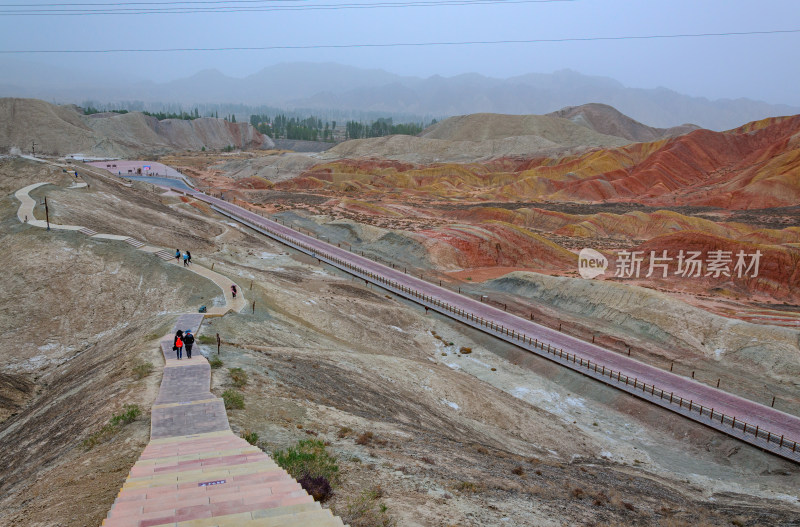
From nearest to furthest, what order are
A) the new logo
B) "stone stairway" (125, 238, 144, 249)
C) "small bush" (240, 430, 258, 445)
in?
"small bush" (240, 430, 258, 445) < "stone stairway" (125, 238, 144, 249) < the new logo

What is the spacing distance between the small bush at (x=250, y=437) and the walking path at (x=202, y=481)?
1.60 feet

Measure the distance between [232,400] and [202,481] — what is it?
6.82m

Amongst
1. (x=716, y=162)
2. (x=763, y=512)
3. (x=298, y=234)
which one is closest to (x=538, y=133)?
(x=716, y=162)

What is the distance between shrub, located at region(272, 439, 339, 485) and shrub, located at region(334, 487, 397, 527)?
1.03 meters

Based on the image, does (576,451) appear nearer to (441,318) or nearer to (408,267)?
(441,318)

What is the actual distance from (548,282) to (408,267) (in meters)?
16.6

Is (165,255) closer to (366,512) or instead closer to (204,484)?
(204,484)

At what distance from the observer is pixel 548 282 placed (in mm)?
52000

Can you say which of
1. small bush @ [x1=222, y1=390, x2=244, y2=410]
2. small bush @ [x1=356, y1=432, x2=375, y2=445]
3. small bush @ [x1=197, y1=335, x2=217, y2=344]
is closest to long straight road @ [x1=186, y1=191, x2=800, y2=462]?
small bush @ [x1=356, y1=432, x2=375, y2=445]

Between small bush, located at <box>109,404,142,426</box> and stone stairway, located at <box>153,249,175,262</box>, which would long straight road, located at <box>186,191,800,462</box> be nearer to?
stone stairway, located at <box>153,249,175,262</box>

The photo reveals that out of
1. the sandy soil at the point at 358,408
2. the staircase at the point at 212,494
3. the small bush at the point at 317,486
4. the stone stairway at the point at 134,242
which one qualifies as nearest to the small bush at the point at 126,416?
the sandy soil at the point at 358,408

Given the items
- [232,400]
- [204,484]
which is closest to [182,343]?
[232,400]

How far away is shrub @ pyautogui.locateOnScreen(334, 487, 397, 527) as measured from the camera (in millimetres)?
11586

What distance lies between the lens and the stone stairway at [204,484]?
903 cm
